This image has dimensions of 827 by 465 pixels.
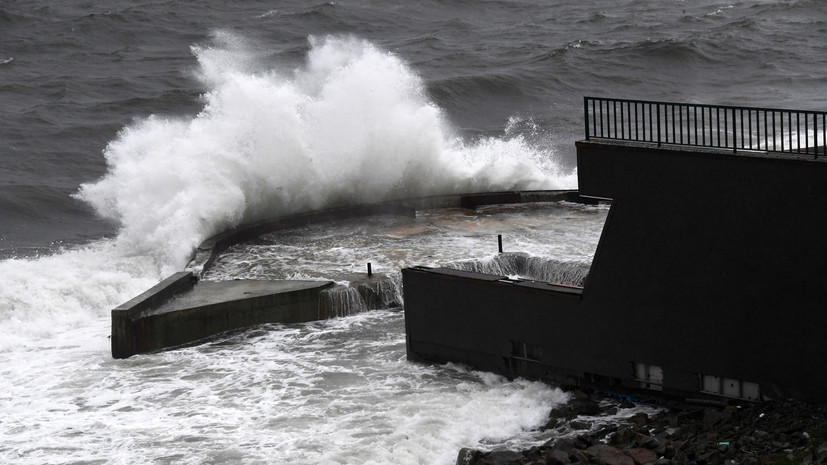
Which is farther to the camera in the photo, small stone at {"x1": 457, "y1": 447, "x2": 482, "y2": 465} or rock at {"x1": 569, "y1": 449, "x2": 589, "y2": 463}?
small stone at {"x1": 457, "y1": 447, "x2": 482, "y2": 465}

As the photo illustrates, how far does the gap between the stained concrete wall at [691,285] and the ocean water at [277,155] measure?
98 cm

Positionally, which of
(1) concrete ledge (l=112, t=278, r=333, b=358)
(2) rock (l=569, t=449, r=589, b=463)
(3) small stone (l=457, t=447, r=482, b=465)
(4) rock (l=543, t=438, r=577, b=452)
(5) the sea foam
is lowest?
(3) small stone (l=457, t=447, r=482, b=465)

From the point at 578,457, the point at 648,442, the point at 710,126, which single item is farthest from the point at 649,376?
the point at 710,126

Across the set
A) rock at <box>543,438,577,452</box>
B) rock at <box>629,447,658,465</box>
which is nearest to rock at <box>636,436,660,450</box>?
rock at <box>629,447,658,465</box>

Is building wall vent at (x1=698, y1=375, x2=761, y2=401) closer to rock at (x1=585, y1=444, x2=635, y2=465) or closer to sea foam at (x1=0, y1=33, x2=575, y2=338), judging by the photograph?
rock at (x1=585, y1=444, x2=635, y2=465)

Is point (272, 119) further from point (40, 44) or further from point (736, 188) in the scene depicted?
point (40, 44)

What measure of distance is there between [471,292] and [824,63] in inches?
1245

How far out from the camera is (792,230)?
12.3 metres

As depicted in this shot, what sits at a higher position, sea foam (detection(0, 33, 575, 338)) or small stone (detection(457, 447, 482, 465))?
sea foam (detection(0, 33, 575, 338))

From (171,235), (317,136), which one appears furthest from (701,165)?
(317,136)

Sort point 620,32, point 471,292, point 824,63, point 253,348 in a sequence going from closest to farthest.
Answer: point 471,292 → point 253,348 → point 824,63 → point 620,32

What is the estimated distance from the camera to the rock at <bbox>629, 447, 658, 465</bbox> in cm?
1148

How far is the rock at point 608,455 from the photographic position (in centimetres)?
1146

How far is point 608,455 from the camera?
38.2 feet
